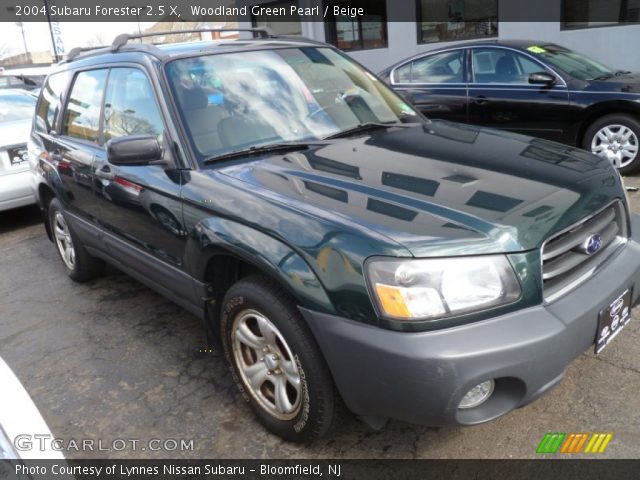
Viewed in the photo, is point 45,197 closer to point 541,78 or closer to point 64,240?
point 64,240

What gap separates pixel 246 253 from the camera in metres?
2.35

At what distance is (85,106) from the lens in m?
3.87

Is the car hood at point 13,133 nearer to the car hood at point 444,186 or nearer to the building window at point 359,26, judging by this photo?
the car hood at point 444,186

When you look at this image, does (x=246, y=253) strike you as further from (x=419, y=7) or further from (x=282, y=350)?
(x=419, y=7)

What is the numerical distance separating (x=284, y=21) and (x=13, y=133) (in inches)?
452

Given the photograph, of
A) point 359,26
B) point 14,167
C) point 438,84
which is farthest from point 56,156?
point 359,26

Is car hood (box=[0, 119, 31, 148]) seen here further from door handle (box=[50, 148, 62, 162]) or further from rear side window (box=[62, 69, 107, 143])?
rear side window (box=[62, 69, 107, 143])

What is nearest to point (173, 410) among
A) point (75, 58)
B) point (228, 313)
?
point (228, 313)

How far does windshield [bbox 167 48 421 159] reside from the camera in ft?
9.47

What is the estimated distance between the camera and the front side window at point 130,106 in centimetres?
305

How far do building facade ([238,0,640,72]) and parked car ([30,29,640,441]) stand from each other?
8424 mm

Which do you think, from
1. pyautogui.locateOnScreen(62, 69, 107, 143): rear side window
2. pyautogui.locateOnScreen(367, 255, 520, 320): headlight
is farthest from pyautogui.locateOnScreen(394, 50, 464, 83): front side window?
pyautogui.locateOnScreen(367, 255, 520, 320): headlight

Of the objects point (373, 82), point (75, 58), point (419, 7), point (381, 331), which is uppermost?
point (419, 7)

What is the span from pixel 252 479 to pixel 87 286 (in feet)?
9.17
